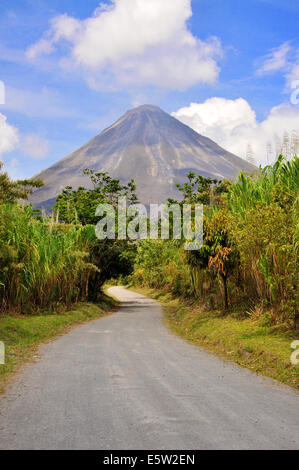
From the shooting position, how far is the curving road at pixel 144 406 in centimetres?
430

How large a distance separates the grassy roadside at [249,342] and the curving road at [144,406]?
533 millimetres

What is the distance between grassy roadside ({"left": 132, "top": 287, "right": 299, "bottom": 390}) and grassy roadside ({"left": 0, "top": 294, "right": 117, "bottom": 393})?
14.5ft

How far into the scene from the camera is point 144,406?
5.57m

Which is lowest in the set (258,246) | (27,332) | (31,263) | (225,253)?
(27,332)

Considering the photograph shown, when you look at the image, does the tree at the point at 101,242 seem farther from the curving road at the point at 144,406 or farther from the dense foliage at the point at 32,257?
the curving road at the point at 144,406

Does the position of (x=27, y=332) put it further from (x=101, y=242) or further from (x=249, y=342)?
(x=101, y=242)

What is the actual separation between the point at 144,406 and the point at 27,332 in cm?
828

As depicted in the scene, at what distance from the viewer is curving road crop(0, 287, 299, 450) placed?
4.30 metres

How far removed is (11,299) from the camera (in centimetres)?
1577
